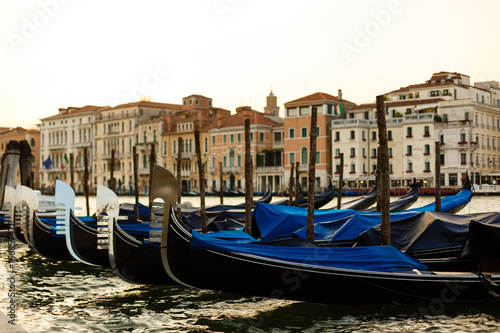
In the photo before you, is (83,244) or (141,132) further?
(141,132)

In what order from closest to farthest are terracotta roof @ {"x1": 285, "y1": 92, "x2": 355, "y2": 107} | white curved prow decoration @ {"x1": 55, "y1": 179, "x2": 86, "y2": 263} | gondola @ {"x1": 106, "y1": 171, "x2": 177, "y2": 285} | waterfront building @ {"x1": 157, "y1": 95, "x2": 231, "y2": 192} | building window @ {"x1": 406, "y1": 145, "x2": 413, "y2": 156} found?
gondola @ {"x1": 106, "y1": 171, "x2": 177, "y2": 285}, white curved prow decoration @ {"x1": 55, "y1": 179, "x2": 86, "y2": 263}, building window @ {"x1": 406, "y1": 145, "x2": 413, "y2": 156}, terracotta roof @ {"x1": 285, "y1": 92, "x2": 355, "y2": 107}, waterfront building @ {"x1": 157, "y1": 95, "x2": 231, "y2": 192}

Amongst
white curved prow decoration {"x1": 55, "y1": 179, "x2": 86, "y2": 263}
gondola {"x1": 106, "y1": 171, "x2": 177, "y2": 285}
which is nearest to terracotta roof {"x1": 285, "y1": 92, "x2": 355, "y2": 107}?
white curved prow decoration {"x1": 55, "y1": 179, "x2": 86, "y2": 263}

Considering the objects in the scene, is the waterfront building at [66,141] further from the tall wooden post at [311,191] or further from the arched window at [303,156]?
the tall wooden post at [311,191]

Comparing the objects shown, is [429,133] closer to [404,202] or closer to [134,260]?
[404,202]

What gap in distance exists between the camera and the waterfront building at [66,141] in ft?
178

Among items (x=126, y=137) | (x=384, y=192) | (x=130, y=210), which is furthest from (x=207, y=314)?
(x=126, y=137)

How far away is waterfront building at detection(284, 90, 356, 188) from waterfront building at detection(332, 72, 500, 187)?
943 millimetres

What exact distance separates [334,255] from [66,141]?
52.0m

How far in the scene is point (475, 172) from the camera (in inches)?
1390

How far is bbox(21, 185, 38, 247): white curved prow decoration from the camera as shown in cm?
1065

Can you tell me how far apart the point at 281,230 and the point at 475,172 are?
27926 millimetres

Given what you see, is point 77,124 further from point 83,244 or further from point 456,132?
point 83,244

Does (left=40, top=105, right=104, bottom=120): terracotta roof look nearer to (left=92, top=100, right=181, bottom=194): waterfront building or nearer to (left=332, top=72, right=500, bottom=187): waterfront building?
(left=92, top=100, right=181, bottom=194): waterfront building

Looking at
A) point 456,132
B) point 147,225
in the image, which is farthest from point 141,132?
point 147,225
